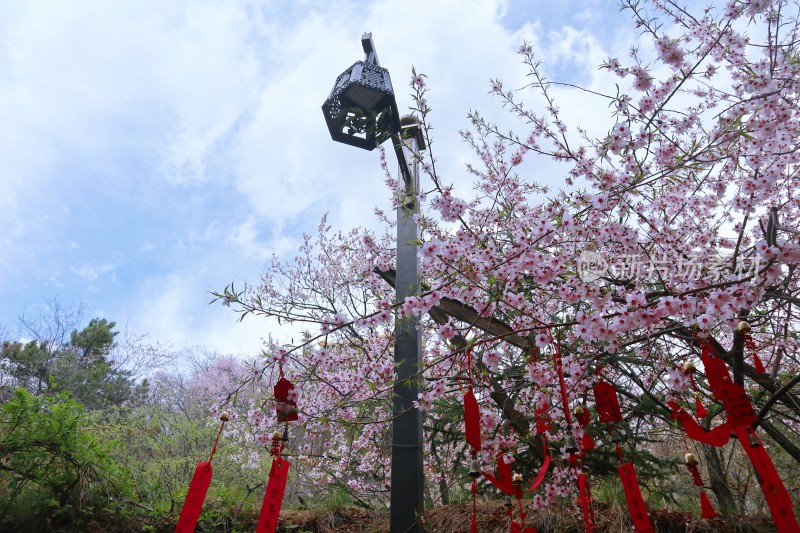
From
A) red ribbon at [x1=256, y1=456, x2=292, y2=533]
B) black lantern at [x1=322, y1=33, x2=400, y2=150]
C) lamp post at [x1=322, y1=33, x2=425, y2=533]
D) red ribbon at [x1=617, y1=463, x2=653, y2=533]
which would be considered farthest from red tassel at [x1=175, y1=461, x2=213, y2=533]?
black lantern at [x1=322, y1=33, x2=400, y2=150]

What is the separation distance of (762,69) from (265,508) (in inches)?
121

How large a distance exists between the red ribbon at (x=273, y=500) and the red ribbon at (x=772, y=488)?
1.49 meters

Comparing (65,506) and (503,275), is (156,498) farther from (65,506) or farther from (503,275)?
(503,275)

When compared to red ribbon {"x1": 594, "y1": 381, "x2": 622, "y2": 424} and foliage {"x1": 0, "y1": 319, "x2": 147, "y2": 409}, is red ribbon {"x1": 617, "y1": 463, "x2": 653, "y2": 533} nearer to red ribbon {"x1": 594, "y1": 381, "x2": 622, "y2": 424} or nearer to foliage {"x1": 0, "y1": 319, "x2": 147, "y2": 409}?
red ribbon {"x1": 594, "y1": 381, "x2": 622, "y2": 424}

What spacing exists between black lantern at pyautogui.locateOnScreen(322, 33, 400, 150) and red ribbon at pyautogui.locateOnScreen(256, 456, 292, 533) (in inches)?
73.1

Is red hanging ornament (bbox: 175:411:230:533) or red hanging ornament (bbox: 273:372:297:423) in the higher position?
red hanging ornament (bbox: 273:372:297:423)

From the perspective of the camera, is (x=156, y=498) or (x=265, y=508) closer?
(x=265, y=508)

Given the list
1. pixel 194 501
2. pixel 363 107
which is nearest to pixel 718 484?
pixel 194 501

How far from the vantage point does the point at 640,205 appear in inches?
127

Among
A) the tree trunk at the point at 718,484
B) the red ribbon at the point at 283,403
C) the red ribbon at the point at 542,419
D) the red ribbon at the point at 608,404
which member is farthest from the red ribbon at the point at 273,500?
the tree trunk at the point at 718,484

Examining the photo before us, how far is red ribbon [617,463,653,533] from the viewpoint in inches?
54.5

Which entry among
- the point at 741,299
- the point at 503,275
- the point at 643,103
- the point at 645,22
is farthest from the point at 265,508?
the point at 645,22

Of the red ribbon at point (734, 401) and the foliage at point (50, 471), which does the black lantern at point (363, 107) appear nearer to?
the red ribbon at point (734, 401)

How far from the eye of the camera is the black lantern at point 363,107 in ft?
8.13
